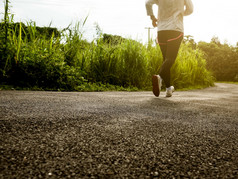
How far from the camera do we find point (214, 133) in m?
1.80

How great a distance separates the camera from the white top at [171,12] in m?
3.81

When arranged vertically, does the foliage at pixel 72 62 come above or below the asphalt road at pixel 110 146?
above

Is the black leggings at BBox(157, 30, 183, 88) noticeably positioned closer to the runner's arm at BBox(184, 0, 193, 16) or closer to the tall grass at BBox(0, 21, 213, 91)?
the runner's arm at BBox(184, 0, 193, 16)

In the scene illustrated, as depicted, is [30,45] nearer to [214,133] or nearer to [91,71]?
[91,71]

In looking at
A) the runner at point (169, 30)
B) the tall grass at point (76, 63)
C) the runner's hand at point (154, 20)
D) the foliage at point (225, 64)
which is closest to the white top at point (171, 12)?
the runner at point (169, 30)

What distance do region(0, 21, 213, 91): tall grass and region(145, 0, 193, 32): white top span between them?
2.00 m

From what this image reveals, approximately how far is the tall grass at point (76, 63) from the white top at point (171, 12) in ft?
6.55

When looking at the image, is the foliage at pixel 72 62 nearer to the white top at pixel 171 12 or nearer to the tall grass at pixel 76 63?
the tall grass at pixel 76 63

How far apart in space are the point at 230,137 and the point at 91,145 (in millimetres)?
1067

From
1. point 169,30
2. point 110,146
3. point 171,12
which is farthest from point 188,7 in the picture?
point 110,146

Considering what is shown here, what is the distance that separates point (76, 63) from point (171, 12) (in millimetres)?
2602

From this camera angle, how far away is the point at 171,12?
3.85m

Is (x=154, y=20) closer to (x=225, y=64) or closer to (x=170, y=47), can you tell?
(x=170, y=47)

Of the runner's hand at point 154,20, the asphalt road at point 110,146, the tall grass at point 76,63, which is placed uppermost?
the runner's hand at point 154,20
